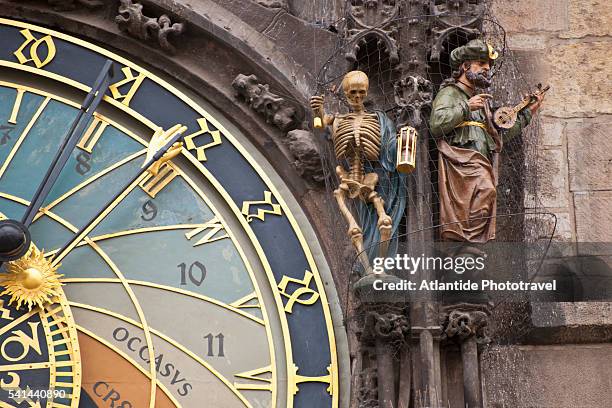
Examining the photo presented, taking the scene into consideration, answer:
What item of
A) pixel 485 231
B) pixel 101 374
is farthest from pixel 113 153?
pixel 485 231

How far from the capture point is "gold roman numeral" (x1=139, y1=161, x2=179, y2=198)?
26.0ft

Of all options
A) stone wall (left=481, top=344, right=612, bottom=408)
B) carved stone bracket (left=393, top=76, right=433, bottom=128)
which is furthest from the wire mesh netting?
stone wall (left=481, top=344, right=612, bottom=408)

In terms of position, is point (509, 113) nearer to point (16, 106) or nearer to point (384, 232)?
point (384, 232)

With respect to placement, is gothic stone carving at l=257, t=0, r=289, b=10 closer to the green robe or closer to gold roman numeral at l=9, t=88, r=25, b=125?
the green robe

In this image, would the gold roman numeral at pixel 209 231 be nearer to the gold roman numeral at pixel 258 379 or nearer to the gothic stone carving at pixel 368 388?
the gold roman numeral at pixel 258 379

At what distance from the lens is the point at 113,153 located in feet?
26.2

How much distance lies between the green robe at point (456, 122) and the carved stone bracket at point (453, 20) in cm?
20

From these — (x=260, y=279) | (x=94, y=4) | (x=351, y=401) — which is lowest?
(x=351, y=401)

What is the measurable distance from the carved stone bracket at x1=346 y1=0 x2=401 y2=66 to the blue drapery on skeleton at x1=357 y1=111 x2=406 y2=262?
31 cm

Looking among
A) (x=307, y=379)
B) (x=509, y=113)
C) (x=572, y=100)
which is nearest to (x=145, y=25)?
(x=509, y=113)

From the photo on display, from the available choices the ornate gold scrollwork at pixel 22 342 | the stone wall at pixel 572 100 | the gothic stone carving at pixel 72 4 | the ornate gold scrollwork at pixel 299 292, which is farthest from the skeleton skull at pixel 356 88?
the ornate gold scrollwork at pixel 22 342

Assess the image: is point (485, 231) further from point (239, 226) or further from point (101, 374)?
point (101, 374)

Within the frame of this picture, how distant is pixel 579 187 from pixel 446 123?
832 mm

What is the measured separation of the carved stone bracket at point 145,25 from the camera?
8.16 meters
